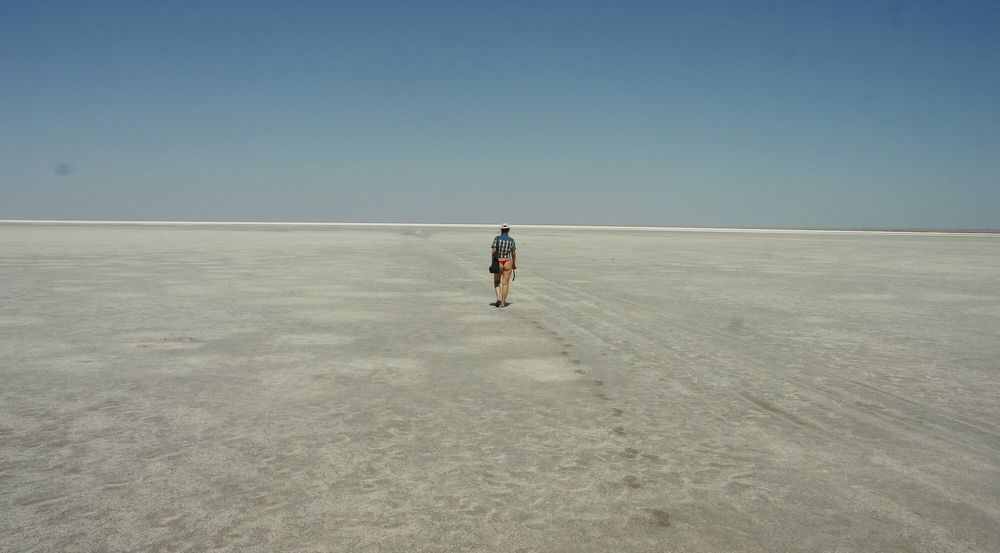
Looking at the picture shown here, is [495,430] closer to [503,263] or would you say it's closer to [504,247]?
[503,263]

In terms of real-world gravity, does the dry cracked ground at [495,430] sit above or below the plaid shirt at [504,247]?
below

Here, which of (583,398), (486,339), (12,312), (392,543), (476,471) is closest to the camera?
(392,543)

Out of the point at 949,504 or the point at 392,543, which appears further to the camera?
the point at 949,504

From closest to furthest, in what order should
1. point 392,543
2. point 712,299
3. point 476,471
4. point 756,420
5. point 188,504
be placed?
1. point 392,543
2. point 188,504
3. point 476,471
4. point 756,420
5. point 712,299

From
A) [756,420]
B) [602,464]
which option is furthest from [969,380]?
[602,464]

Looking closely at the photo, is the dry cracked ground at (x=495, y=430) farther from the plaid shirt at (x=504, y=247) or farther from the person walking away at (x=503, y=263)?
the plaid shirt at (x=504, y=247)

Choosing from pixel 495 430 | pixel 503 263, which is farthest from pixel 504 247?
pixel 495 430

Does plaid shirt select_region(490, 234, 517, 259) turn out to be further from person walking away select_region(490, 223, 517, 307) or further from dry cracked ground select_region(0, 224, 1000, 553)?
dry cracked ground select_region(0, 224, 1000, 553)

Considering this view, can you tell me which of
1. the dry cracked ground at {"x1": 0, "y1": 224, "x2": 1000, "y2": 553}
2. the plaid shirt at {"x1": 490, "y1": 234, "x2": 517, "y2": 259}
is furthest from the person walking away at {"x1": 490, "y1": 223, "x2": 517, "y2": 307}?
the dry cracked ground at {"x1": 0, "y1": 224, "x2": 1000, "y2": 553}

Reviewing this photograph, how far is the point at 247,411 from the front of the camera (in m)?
6.16

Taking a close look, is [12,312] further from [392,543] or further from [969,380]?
[969,380]

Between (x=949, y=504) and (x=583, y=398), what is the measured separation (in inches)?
120

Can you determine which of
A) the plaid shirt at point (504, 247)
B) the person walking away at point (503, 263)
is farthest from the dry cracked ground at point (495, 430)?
the plaid shirt at point (504, 247)

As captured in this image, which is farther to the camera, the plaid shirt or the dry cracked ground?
the plaid shirt
